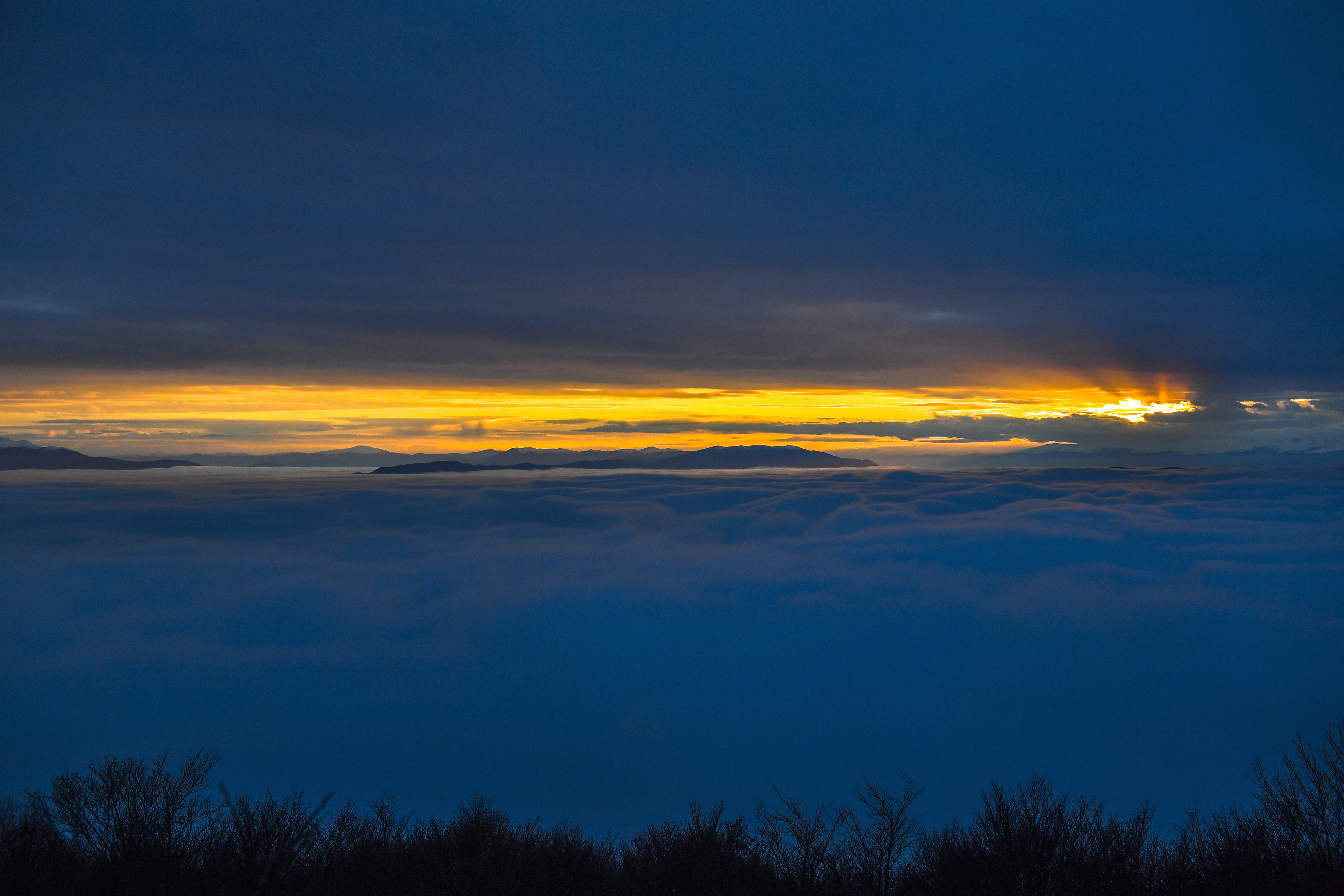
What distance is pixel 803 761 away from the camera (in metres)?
175

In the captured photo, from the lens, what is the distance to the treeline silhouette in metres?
37.8

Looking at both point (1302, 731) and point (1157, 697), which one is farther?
point (1157, 697)

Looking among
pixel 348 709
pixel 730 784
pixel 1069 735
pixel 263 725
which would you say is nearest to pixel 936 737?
pixel 1069 735

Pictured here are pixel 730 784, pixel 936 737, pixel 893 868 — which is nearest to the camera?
pixel 893 868

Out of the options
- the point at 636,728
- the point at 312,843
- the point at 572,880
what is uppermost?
the point at 312,843

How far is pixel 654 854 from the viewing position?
158 feet

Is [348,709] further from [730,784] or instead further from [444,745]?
[730,784]

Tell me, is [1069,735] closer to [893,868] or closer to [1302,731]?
[1302,731]

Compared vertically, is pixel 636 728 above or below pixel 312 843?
below

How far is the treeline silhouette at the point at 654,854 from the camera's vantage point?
124 feet

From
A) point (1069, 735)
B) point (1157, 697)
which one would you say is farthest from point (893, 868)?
point (1157, 697)

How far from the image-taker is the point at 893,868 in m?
49.3

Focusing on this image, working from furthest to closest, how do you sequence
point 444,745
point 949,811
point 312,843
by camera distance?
point 444,745 → point 949,811 → point 312,843

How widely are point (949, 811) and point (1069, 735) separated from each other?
50.9 metres
